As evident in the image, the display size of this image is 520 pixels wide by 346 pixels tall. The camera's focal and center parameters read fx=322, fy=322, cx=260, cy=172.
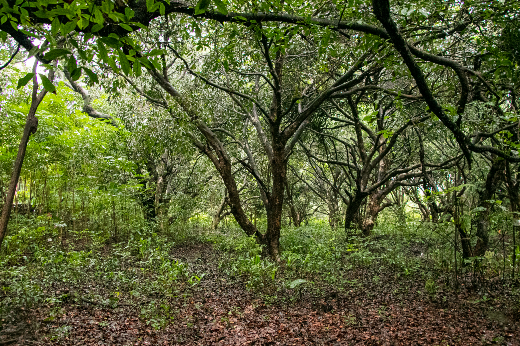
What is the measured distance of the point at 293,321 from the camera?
387 cm

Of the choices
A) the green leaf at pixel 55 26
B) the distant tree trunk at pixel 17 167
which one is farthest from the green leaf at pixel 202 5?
the distant tree trunk at pixel 17 167

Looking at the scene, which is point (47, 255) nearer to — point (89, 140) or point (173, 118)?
point (89, 140)

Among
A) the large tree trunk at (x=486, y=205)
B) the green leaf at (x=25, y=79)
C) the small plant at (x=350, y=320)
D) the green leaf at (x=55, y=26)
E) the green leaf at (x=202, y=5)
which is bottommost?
the small plant at (x=350, y=320)

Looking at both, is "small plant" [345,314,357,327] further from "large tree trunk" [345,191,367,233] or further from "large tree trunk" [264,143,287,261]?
"large tree trunk" [345,191,367,233]

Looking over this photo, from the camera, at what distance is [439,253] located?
601cm

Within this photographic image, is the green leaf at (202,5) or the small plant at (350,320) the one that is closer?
the green leaf at (202,5)

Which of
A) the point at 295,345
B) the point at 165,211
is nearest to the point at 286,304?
the point at 295,345

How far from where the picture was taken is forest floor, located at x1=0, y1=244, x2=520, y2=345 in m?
3.30

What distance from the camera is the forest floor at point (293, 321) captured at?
3.30m

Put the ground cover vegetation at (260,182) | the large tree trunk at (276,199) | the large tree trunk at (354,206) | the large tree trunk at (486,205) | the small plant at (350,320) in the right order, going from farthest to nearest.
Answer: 1. the large tree trunk at (354,206)
2. the large tree trunk at (276,199)
3. the large tree trunk at (486,205)
4. the small plant at (350,320)
5. the ground cover vegetation at (260,182)

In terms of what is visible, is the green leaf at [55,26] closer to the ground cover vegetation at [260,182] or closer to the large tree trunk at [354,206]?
the ground cover vegetation at [260,182]

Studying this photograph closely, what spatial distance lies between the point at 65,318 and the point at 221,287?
232 centimetres

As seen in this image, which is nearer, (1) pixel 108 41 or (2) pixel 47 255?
(1) pixel 108 41

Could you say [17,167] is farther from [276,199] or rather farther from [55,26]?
[276,199]
